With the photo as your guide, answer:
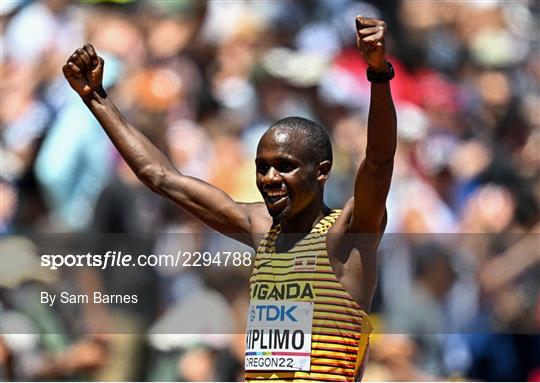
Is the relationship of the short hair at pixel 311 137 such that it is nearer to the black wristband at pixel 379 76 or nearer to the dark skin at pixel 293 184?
the dark skin at pixel 293 184

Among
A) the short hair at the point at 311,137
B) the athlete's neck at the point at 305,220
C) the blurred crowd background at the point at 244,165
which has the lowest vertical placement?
the athlete's neck at the point at 305,220

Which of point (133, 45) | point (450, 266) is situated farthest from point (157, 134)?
point (450, 266)

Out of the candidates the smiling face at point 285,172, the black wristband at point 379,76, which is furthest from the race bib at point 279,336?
the black wristband at point 379,76

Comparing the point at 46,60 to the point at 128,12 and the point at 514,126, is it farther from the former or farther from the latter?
the point at 514,126

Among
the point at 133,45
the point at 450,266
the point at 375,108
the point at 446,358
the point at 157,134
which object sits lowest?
the point at 375,108

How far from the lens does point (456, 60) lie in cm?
877

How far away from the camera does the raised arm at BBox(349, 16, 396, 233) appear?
168 inches

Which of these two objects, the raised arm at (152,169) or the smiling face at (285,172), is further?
the raised arm at (152,169)

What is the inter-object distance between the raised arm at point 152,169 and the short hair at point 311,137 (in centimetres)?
51

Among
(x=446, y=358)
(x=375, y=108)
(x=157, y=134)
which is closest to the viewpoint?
(x=375, y=108)

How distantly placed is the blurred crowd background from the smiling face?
3.16m

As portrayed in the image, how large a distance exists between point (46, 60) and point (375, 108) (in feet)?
15.3

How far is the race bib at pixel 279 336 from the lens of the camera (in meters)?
4.78

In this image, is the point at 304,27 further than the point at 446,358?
Yes
